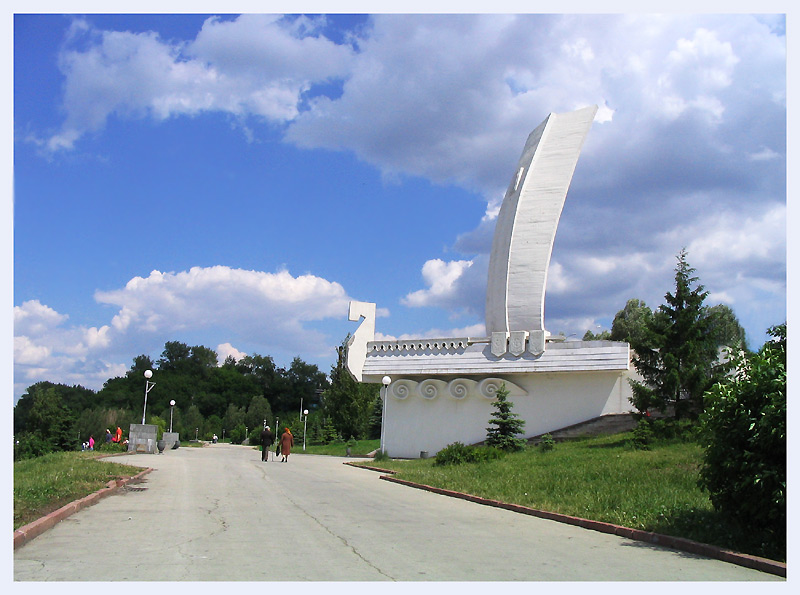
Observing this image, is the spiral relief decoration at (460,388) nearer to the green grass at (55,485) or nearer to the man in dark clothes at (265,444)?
the man in dark clothes at (265,444)

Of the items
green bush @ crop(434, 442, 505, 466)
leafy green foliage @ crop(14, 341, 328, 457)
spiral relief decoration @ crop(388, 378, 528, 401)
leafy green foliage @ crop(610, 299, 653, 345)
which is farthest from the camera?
leafy green foliage @ crop(14, 341, 328, 457)

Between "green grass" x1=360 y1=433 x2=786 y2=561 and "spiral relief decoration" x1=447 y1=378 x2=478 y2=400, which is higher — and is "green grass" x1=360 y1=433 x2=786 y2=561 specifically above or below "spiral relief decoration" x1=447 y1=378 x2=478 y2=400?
below

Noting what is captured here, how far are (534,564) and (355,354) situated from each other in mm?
22096

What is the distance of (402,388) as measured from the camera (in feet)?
92.5

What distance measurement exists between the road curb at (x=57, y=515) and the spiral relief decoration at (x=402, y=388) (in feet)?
51.3

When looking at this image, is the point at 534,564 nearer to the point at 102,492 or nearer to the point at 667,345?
the point at 102,492

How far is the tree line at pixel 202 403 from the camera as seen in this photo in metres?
44.7

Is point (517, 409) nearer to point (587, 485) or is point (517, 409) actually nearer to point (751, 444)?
point (587, 485)

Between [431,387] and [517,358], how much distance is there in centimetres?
390

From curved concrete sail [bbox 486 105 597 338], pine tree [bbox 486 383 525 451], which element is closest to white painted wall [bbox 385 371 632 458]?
curved concrete sail [bbox 486 105 597 338]

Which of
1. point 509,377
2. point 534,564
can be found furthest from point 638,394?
point 534,564

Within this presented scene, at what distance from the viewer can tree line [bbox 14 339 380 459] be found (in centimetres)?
4466

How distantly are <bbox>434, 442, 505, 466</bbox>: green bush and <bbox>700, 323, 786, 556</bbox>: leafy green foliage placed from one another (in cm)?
926

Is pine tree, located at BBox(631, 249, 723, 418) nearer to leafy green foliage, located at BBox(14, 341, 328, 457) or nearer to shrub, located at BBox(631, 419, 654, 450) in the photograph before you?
shrub, located at BBox(631, 419, 654, 450)
